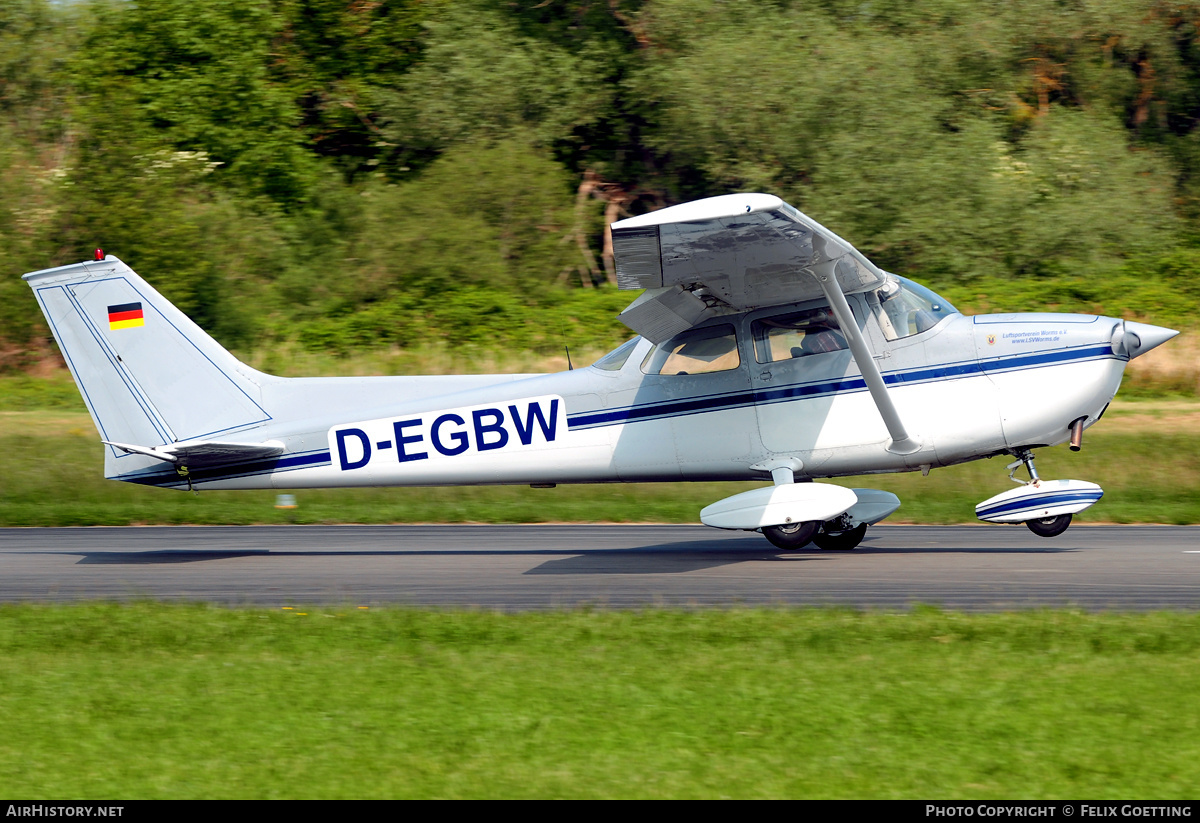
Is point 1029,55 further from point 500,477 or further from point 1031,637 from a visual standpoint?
point 1031,637

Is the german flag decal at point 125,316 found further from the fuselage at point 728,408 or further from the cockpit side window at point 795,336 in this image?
the cockpit side window at point 795,336

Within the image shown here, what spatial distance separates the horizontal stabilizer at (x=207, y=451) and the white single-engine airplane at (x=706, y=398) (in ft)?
0.06

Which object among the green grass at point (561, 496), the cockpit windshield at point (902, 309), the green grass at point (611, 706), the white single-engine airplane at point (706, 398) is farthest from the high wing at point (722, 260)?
the green grass at point (561, 496)

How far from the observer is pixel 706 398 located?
953cm

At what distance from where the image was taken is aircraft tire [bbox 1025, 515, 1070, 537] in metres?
9.24

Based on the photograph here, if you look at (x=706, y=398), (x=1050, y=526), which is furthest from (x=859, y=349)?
(x=1050, y=526)

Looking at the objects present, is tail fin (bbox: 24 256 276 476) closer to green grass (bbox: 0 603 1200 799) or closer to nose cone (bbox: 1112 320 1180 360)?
green grass (bbox: 0 603 1200 799)

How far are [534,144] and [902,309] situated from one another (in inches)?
764

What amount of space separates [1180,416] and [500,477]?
10.6m

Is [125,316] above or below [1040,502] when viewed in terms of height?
above

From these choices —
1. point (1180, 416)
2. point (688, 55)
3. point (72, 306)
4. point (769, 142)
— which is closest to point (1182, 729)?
point (72, 306)

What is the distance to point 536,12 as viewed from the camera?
98.3ft

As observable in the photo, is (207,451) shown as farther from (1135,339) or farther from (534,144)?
(534,144)

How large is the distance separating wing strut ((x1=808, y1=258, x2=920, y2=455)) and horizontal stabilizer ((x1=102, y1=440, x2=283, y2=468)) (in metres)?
4.71
